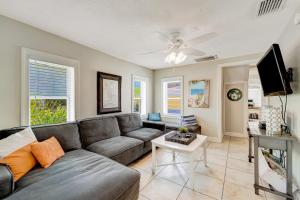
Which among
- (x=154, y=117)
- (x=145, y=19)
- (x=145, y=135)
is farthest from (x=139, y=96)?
(x=145, y=19)

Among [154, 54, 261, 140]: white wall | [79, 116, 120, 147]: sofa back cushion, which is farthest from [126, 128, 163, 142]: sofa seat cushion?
[154, 54, 261, 140]: white wall

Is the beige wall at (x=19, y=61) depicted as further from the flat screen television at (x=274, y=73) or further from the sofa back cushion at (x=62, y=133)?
the flat screen television at (x=274, y=73)

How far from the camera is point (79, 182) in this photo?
1.28 meters

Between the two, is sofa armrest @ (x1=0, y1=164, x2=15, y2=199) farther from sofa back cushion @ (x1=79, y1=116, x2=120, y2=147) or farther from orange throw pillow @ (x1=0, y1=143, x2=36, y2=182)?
sofa back cushion @ (x1=79, y1=116, x2=120, y2=147)

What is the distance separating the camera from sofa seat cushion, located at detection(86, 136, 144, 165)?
2223mm

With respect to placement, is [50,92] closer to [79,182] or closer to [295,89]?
[79,182]

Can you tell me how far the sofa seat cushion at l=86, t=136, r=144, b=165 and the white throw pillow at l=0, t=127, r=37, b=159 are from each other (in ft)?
2.90

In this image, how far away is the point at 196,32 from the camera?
2.23 metres

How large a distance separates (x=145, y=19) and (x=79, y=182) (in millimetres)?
2094

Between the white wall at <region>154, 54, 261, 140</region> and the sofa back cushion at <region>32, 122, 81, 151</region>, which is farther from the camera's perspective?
the white wall at <region>154, 54, 261, 140</region>

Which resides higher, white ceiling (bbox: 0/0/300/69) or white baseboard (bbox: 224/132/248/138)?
white ceiling (bbox: 0/0/300/69)

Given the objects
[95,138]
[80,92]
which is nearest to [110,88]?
[80,92]

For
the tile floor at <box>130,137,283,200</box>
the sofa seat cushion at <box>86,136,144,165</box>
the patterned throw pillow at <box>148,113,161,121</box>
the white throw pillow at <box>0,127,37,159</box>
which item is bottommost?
the tile floor at <box>130,137,283,200</box>

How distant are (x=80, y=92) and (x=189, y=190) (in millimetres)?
2594
